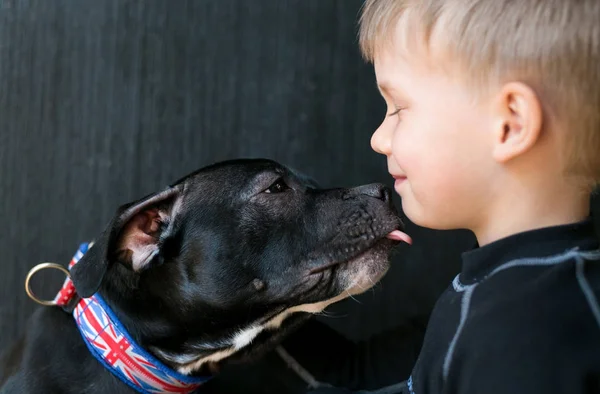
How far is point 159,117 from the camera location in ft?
6.01

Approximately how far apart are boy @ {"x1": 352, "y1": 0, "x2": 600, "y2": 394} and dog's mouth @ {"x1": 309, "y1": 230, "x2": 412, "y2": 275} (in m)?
0.21

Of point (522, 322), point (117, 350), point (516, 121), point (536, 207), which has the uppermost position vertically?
point (516, 121)

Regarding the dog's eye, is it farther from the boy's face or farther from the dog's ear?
the boy's face

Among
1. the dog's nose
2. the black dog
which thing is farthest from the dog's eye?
the dog's nose

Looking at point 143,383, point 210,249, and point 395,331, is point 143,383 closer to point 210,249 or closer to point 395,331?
point 210,249

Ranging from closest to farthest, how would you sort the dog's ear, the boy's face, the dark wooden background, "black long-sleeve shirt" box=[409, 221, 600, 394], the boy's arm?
"black long-sleeve shirt" box=[409, 221, 600, 394] → the boy's face → the dog's ear → the boy's arm → the dark wooden background

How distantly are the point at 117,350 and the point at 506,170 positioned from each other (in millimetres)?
830

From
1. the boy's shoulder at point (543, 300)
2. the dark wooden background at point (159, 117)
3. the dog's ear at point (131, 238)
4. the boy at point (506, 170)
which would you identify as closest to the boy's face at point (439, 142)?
the boy at point (506, 170)

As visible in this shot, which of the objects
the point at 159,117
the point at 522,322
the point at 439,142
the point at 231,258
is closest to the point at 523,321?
the point at 522,322

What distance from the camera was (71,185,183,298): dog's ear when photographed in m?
1.13

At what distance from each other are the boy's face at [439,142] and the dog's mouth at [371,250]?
0.19 m

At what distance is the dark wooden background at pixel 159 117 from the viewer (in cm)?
180

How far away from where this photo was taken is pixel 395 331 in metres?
1.59

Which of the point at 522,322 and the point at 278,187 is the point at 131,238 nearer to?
the point at 278,187
